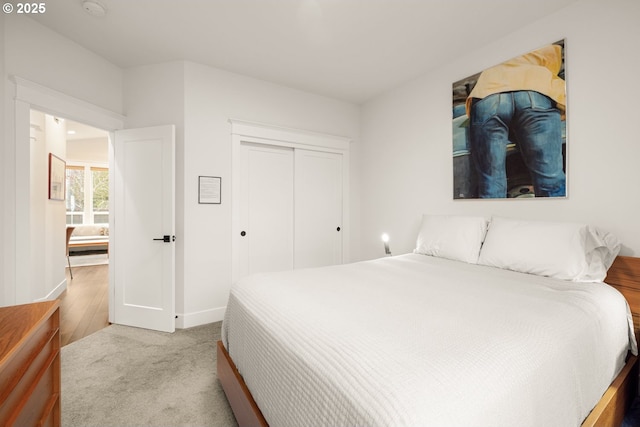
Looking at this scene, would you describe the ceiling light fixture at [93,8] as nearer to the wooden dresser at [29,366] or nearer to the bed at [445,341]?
the wooden dresser at [29,366]

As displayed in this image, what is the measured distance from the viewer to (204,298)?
3018 millimetres

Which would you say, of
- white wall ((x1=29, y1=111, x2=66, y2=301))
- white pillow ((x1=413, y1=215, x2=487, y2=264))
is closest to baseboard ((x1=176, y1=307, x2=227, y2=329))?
white wall ((x1=29, y1=111, x2=66, y2=301))

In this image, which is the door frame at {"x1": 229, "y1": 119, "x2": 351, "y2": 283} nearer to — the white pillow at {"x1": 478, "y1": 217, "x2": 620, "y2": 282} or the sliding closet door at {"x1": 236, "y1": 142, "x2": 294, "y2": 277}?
the sliding closet door at {"x1": 236, "y1": 142, "x2": 294, "y2": 277}

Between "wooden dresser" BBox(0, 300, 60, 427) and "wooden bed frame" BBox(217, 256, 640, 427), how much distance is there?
0.79 meters

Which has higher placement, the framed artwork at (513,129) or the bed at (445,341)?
the framed artwork at (513,129)

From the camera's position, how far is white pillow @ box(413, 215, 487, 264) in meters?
2.32

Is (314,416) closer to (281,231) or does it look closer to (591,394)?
(591,394)

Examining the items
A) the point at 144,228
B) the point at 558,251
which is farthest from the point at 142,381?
the point at 558,251

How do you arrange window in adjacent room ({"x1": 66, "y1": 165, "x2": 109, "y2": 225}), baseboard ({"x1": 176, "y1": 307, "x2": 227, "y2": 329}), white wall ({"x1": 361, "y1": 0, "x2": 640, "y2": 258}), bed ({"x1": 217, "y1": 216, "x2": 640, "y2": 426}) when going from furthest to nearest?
1. window in adjacent room ({"x1": 66, "y1": 165, "x2": 109, "y2": 225})
2. baseboard ({"x1": 176, "y1": 307, "x2": 227, "y2": 329})
3. white wall ({"x1": 361, "y1": 0, "x2": 640, "y2": 258})
4. bed ({"x1": 217, "y1": 216, "x2": 640, "y2": 426})

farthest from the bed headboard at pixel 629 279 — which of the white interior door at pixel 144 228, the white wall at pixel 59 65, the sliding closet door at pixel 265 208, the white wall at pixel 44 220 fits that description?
the white wall at pixel 44 220

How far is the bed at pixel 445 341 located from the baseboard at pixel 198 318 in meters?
1.27

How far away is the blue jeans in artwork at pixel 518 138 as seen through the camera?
7.02 feet

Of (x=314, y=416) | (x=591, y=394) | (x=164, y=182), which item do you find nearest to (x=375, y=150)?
(x=164, y=182)

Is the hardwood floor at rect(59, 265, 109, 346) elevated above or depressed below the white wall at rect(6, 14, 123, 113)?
below
